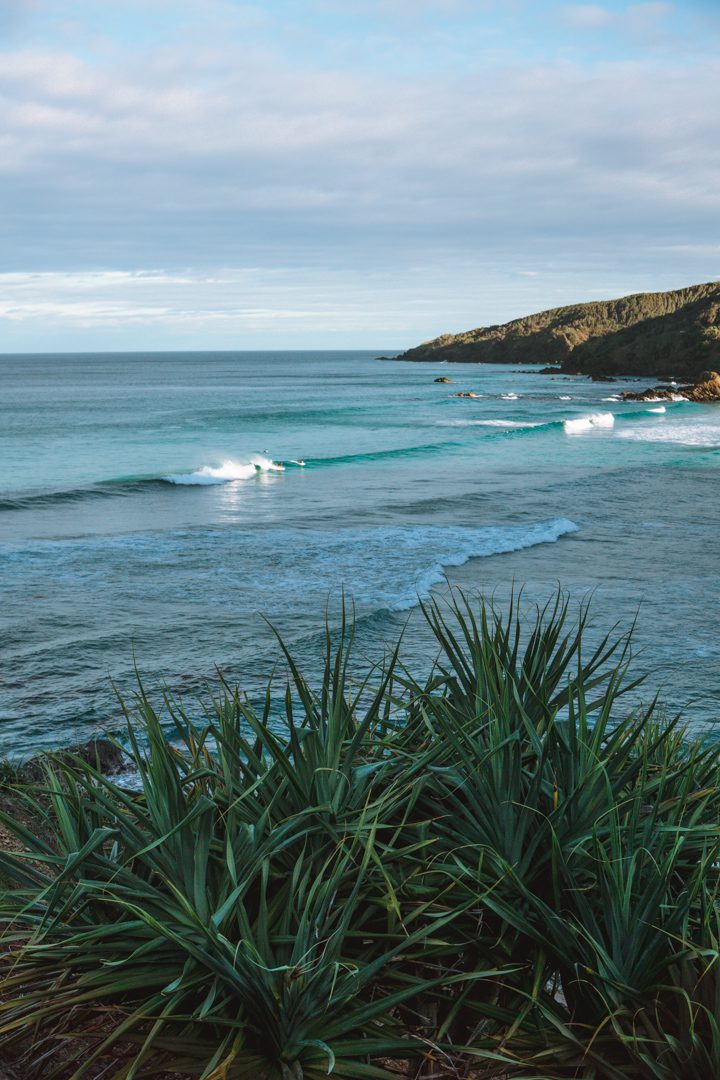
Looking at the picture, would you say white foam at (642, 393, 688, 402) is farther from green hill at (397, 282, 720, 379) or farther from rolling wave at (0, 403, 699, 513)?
green hill at (397, 282, 720, 379)

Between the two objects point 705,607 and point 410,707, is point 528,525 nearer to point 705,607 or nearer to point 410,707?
point 705,607

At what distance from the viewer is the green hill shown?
88.8 meters

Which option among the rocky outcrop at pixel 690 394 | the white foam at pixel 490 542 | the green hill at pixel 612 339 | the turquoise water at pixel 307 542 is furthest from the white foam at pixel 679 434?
the green hill at pixel 612 339

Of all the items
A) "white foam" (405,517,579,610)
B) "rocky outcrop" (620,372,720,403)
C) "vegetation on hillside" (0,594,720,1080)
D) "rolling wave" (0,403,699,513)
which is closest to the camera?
"vegetation on hillside" (0,594,720,1080)

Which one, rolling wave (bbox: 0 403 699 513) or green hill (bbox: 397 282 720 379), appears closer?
rolling wave (bbox: 0 403 699 513)

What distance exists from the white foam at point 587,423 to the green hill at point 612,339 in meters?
35.0

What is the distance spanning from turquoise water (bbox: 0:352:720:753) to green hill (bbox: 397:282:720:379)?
4611cm

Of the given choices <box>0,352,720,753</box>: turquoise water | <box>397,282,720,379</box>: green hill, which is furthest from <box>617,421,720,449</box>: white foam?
<box>397,282,720,379</box>: green hill

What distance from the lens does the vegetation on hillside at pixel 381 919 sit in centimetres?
264

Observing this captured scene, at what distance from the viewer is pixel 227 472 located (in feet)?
101

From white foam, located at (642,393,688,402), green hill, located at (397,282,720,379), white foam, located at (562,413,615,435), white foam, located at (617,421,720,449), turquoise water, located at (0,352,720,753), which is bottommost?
turquoise water, located at (0,352,720,753)

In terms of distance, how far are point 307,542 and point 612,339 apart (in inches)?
3709

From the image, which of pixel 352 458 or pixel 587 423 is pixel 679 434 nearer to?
pixel 587 423

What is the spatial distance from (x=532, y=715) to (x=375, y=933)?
1.21m
